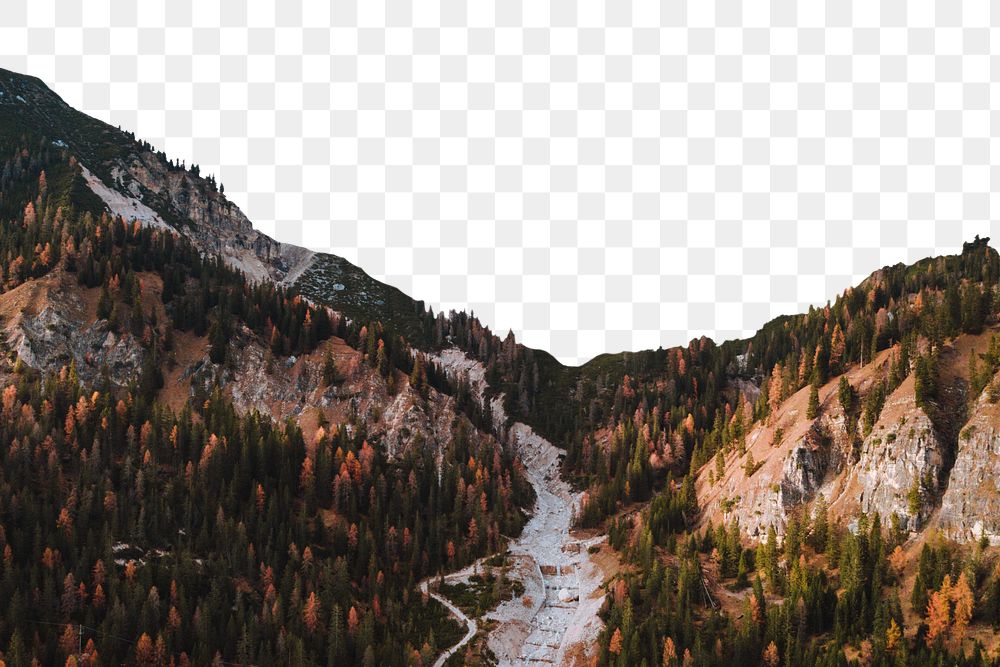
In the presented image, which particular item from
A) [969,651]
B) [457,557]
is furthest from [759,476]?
[457,557]

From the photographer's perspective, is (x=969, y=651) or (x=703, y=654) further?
(x=703, y=654)

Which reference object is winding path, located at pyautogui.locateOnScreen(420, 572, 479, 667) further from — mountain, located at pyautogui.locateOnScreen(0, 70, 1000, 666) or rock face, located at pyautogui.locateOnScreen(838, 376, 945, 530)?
rock face, located at pyautogui.locateOnScreen(838, 376, 945, 530)

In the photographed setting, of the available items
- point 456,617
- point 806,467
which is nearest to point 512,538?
point 456,617

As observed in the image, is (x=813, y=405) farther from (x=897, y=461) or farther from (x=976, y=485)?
(x=976, y=485)

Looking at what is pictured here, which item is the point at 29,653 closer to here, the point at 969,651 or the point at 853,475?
the point at 969,651

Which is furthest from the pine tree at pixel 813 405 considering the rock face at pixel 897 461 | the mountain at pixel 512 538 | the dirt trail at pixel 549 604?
the dirt trail at pixel 549 604

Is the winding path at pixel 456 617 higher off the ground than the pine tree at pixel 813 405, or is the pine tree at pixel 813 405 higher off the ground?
the pine tree at pixel 813 405

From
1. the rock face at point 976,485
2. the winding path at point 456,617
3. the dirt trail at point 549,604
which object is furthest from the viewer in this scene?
the dirt trail at point 549,604

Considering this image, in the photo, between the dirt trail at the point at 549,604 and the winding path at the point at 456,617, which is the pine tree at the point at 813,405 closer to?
the dirt trail at the point at 549,604
